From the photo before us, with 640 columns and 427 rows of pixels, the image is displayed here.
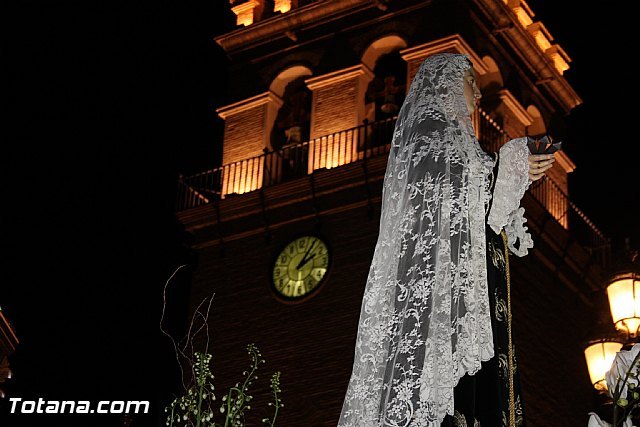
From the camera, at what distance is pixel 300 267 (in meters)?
23.1

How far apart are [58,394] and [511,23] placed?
10.9 meters

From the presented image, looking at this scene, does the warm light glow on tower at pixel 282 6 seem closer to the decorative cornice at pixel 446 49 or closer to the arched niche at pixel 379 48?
the arched niche at pixel 379 48

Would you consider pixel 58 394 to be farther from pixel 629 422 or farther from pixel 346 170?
pixel 629 422

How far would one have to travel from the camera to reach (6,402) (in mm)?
25375

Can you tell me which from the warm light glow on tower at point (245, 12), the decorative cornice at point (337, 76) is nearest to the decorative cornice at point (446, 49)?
the decorative cornice at point (337, 76)

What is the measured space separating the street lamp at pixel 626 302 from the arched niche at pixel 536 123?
13.5 meters

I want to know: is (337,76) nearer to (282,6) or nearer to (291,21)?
(291,21)

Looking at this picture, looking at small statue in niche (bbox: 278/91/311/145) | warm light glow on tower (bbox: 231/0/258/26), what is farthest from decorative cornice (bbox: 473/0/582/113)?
warm light glow on tower (bbox: 231/0/258/26)

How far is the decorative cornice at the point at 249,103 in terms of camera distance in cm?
2539

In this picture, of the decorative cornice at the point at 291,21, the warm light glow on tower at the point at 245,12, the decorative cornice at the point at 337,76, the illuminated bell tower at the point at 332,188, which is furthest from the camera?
the warm light glow on tower at the point at 245,12

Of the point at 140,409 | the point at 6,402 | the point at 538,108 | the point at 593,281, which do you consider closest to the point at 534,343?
the point at 593,281

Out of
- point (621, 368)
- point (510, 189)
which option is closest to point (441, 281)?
point (510, 189)

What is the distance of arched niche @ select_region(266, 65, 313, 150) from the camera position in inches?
977

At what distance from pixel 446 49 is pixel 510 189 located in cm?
1581
